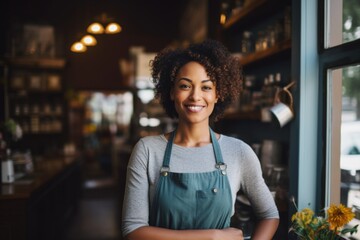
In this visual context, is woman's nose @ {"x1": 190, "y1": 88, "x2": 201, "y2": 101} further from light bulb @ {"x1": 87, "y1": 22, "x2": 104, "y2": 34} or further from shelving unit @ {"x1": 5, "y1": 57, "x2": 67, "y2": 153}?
shelving unit @ {"x1": 5, "y1": 57, "x2": 67, "y2": 153}

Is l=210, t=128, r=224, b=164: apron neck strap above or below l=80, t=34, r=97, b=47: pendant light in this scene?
below

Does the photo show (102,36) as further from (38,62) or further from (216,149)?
(216,149)

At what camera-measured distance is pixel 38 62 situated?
6.54 metres

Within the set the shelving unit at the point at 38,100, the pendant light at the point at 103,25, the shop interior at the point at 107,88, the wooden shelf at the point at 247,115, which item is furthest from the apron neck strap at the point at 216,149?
the shelving unit at the point at 38,100

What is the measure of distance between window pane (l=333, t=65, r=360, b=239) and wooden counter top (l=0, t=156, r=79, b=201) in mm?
2294

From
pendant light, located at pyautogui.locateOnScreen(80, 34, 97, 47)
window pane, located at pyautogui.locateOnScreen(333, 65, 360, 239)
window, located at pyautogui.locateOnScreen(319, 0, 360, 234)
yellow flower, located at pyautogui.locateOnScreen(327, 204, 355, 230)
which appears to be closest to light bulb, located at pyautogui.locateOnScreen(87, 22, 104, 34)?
pendant light, located at pyautogui.locateOnScreen(80, 34, 97, 47)

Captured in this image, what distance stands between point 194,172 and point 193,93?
0.32 m

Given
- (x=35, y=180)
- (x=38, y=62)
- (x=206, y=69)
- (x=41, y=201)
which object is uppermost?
(x=38, y=62)

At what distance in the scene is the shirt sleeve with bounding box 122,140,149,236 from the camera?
134cm

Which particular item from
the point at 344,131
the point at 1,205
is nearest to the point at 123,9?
the point at 1,205

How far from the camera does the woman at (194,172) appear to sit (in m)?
1.37

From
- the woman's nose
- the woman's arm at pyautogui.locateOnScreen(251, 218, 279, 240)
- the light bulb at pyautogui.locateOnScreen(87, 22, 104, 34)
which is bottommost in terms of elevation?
the woman's arm at pyautogui.locateOnScreen(251, 218, 279, 240)

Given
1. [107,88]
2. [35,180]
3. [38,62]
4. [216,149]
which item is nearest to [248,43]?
[216,149]

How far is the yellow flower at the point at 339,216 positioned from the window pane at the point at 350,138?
0.45m
